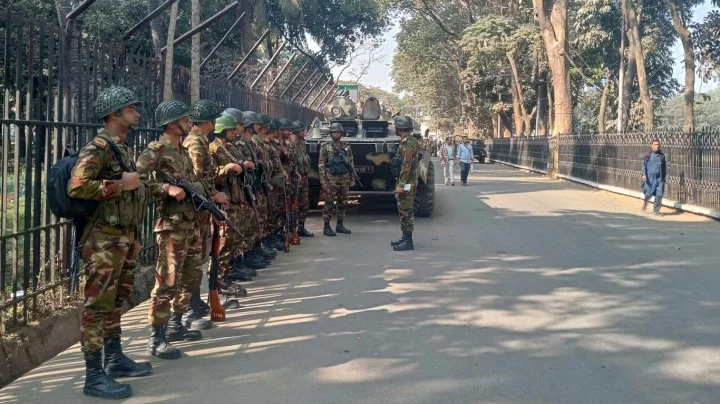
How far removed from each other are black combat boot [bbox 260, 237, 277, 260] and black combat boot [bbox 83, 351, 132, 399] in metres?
4.58

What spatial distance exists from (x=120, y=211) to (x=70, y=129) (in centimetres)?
186

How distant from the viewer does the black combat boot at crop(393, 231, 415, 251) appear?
9.69 meters

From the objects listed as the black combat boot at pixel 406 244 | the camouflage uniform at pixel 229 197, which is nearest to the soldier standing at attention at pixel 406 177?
the black combat boot at pixel 406 244

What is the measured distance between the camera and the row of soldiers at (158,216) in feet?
14.1

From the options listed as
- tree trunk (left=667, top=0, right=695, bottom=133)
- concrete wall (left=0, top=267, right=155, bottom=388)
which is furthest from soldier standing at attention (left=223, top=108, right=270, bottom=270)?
tree trunk (left=667, top=0, right=695, bottom=133)

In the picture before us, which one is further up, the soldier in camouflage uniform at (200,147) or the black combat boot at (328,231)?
the soldier in camouflage uniform at (200,147)

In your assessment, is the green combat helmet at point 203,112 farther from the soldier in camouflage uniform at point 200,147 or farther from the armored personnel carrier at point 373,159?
the armored personnel carrier at point 373,159

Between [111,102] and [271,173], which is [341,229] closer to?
[271,173]

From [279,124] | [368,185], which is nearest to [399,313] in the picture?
[279,124]

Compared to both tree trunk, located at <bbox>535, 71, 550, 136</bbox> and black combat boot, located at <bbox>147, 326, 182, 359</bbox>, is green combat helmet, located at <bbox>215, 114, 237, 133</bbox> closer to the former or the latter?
black combat boot, located at <bbox>147, 326, 182, 359</bbox>

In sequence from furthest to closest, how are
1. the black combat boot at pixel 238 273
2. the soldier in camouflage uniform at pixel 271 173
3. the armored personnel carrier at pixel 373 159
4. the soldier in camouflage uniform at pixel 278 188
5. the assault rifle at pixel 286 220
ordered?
the armored personnel carrier at pixel 373 159
the assault rifle at pixel 286 220
the soldier in camouflage uniform at pixel 278 188
the soldier in camouflage uniform at pixel 271 173
the black combat boot at pixel 238 273

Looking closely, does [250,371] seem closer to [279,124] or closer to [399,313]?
[399,313]

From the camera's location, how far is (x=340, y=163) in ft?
36.4

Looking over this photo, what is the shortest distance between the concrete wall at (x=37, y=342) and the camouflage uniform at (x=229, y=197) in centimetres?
139
